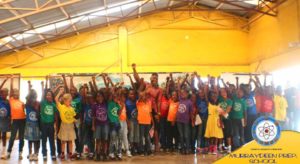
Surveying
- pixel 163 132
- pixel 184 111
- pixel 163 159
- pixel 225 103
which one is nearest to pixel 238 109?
pixel 225 103

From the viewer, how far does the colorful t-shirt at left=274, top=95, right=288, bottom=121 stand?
30.6 feet

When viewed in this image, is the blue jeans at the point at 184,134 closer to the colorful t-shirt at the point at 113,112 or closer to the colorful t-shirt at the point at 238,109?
the colorful t-shirt at the point at 238,109

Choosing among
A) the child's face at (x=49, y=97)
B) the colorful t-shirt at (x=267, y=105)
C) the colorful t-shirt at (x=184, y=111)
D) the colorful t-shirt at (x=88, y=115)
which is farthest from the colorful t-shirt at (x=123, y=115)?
the colorful t-shirt at (x=267, y=105)

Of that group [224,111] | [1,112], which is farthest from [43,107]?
[224,111]

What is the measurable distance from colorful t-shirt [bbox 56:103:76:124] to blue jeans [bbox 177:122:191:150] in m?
2.37

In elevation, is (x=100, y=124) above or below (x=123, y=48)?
below

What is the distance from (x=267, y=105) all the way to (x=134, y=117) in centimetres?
321

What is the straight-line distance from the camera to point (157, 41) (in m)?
17.9

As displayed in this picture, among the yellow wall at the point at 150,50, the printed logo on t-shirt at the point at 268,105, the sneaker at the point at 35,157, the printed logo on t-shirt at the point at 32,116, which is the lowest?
the sneaker at the point at 35,157

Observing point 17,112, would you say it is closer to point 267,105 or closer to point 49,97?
point 49,97

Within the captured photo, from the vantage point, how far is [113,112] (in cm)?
750

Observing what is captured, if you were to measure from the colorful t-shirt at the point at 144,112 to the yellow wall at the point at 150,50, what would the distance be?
9.52 m

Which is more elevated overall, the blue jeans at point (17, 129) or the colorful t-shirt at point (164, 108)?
the colorful t-shirt at point (164, 108)

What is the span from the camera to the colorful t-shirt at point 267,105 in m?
8.73
